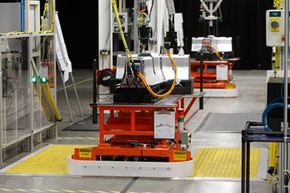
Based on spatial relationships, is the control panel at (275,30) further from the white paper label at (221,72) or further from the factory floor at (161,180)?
the white paper label at (221,72)

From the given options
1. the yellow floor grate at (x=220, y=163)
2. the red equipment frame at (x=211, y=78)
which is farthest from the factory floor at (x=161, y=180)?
the red equipment frame at (x=211, y=78)

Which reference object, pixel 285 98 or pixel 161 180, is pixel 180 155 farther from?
pixel 285 98

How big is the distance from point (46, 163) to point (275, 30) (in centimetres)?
365

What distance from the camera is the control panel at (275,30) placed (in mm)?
6332

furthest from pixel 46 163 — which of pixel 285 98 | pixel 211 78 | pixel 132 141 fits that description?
pixel 211 78

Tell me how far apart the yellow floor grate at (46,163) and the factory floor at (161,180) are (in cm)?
23

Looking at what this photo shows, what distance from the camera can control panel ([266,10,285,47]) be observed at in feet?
20.8

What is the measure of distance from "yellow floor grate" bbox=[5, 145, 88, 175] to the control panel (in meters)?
3.09

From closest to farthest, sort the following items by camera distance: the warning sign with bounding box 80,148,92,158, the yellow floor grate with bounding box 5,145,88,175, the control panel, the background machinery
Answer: the control panel, the warning sign with bounding box 80,148,92,158, the yellow floor grate with bounding box 5,145,88,175, the background machinery

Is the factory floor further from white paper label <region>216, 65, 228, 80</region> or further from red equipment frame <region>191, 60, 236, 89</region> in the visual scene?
white paper label <region>216, 65, 228, 80</region>

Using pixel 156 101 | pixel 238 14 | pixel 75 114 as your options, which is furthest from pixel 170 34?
pixel 238 14

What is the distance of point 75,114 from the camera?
45.0 ft

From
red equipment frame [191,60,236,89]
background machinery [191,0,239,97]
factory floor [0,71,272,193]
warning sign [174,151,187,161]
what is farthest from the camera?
red equipment frame [191,60,236,89]

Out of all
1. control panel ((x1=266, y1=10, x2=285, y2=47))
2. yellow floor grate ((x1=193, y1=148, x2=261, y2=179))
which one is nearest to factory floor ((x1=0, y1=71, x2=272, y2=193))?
yellow floor grate ((x1=193, y1=148, x2=261, y2=179))
